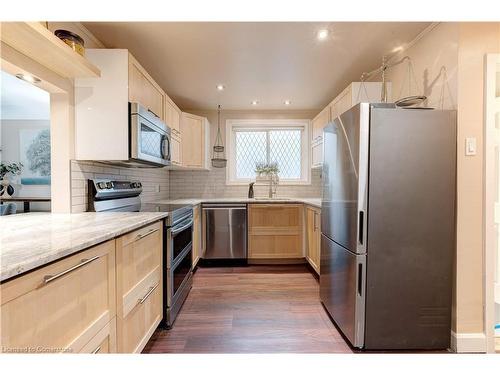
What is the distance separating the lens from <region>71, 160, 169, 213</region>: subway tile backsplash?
181 cm

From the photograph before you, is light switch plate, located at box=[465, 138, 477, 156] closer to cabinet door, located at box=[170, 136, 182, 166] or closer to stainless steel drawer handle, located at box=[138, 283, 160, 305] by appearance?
stainless steel drawer handle, located at box=[138, 283, 160, 305]

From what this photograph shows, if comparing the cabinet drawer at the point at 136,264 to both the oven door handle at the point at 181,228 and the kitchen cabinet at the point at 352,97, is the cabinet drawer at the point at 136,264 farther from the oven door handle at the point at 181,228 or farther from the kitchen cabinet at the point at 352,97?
the kitchen cabinet at the point at 352,97

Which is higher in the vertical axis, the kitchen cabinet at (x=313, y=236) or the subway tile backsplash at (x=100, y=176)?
the subway tile backsplash at (x=100, y=176)

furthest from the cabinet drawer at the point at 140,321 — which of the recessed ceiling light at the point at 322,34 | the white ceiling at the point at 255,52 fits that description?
the recessed ceiling light at the point at 322,34

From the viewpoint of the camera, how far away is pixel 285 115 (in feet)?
13.2

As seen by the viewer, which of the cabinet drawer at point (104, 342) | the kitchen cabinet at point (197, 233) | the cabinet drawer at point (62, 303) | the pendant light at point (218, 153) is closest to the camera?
the cabinet drawer at point (62, 303)

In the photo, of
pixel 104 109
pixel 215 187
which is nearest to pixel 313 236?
pixel 215 187

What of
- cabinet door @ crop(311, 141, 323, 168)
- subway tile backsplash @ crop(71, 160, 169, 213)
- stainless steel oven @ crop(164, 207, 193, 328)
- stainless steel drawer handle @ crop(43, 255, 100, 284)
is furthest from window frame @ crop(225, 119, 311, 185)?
stainless steel drawer handle @ crop(43, 255, 100, 284)

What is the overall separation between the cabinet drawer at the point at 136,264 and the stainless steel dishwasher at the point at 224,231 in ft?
5.06

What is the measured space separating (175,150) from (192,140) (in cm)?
51

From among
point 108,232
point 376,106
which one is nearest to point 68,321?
point 108,232

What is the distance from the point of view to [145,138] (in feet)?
6.61

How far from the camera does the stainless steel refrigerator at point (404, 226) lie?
1.58m

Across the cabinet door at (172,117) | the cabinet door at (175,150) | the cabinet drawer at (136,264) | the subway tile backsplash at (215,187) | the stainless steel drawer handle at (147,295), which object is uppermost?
the cabinet door at (172,117)
